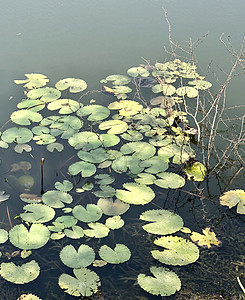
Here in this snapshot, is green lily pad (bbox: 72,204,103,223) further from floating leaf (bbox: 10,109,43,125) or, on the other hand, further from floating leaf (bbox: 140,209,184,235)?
floating leaf (bbox: 10,109,43,125)

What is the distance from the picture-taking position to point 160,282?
6.79 ft

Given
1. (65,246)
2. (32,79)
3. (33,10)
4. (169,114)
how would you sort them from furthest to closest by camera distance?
(33,10) → (32,79) → (169,114) → (65,246)

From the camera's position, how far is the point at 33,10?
5.29 m

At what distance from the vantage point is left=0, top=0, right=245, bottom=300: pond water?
2.14m

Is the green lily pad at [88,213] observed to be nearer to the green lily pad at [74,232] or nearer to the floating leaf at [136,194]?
the green lily pad at [74,232]

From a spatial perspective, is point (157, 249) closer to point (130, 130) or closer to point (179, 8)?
point (130, 130)

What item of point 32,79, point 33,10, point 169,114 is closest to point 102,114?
point 169,114

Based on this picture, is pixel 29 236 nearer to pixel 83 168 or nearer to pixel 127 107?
pixel 83 168

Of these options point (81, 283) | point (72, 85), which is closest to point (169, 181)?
point (81, 283)

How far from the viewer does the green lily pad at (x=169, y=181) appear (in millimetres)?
2693

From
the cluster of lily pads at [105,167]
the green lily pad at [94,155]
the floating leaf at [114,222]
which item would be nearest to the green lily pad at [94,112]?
the cluster of lily pads at [105,167]

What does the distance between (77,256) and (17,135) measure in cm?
138

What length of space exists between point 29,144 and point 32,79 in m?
1.09

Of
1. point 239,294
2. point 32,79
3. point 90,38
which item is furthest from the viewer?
point 90,38
